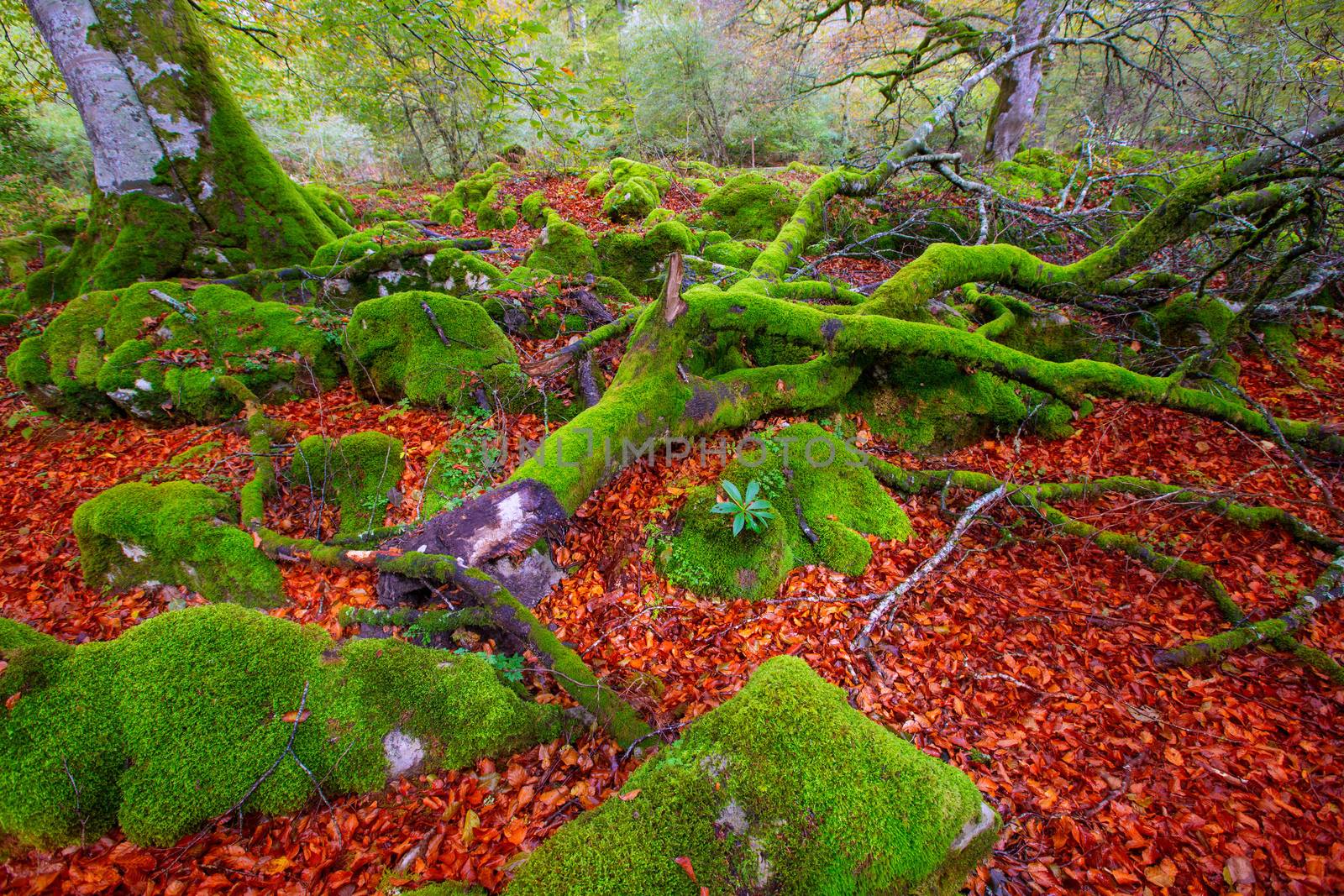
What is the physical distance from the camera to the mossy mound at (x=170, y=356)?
5.66 m

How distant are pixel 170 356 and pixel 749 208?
988 centimetres

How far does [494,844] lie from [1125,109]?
1507 centimetres

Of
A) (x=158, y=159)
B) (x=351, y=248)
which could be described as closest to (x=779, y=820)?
(x=351, y=248)

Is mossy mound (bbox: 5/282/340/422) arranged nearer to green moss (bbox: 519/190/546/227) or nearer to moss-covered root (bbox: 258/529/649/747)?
moss-covered root (bbox: 258/529/649/747)

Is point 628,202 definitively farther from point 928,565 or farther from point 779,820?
point 779,820

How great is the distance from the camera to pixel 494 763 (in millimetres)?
2814

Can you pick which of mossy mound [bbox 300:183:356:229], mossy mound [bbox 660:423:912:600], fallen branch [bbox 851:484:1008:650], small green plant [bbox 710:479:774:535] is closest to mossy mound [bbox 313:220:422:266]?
mossy mound [bbox 300:183:356:229]

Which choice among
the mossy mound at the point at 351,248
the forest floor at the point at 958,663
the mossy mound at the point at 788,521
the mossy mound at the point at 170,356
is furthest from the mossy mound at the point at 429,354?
the mossy mound at the point at 788,521

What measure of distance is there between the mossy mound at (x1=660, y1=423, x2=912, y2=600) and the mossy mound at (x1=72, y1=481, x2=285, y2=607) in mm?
3296

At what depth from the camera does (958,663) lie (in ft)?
11.2

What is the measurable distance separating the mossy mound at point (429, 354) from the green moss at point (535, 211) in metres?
5.91

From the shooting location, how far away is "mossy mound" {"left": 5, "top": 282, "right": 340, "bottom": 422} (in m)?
5.66

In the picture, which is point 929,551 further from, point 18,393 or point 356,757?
point 18,393

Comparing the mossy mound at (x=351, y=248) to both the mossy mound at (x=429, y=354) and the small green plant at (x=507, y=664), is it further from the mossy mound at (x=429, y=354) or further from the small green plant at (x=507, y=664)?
the small green plant at (x=507, y=664)
